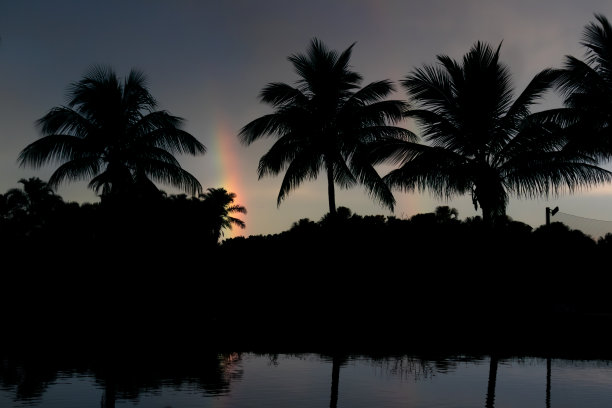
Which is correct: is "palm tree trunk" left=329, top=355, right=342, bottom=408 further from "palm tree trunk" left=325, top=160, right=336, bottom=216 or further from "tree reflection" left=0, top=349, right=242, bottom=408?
"palm tree trunk" left=325, top=160, right=336, bottom=216

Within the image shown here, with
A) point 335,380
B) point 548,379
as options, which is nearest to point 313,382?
point 335,380

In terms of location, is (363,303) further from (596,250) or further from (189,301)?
(596,250)

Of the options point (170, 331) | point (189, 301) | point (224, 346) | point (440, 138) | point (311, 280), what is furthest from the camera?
point (311, 280)

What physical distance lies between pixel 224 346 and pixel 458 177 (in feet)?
34.7

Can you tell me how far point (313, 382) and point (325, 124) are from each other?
16.8 m

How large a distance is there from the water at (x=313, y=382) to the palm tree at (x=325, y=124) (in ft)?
39.8

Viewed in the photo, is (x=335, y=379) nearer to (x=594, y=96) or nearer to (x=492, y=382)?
(x=492, y=382)

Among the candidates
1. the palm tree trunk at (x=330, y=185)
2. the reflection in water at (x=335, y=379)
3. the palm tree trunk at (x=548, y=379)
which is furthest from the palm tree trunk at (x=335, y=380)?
the palm tree trunk at (x=330, y=185)

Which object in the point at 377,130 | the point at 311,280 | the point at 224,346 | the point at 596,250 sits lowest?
the point at 224,346

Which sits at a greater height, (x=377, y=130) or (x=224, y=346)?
(x=377, y=130)

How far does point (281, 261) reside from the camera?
31.3 m

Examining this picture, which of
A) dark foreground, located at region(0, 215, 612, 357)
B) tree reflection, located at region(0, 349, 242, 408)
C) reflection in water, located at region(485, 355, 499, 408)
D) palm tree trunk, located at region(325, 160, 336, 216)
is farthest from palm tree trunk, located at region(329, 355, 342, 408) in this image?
palm tree trunk, located at region(325, 160, 336, 216)

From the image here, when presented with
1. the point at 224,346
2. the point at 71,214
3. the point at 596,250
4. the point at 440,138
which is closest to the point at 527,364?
the point at 224,346

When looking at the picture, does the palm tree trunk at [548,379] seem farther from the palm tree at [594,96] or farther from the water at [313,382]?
the palm tree at [594,96]
